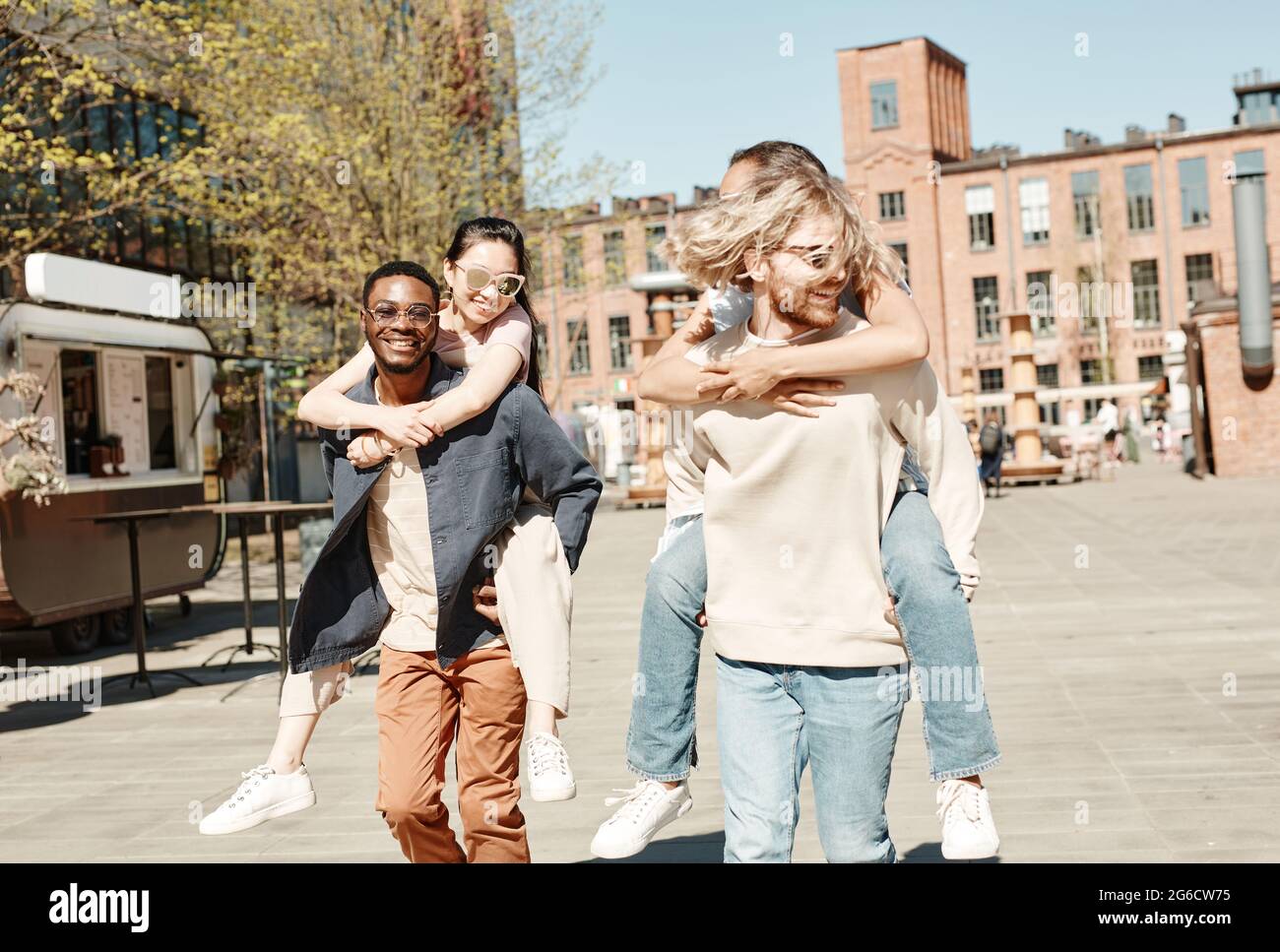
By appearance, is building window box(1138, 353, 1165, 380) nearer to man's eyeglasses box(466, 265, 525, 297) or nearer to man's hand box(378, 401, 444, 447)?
man's eyeglasses box(466, 265, 525, 297)

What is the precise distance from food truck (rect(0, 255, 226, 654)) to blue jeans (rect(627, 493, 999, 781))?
7.50m

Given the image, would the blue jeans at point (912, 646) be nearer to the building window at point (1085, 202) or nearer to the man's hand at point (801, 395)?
the man's hand at point (801, 395)

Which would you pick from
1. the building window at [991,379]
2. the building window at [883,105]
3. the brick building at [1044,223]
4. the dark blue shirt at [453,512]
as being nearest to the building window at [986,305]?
the brick building at [1044,223]

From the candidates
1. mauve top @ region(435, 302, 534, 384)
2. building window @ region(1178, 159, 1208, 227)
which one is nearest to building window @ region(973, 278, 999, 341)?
building window @ region(1178, 159, 1208, 227)

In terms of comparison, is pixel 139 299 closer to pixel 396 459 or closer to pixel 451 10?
pixel 396 459

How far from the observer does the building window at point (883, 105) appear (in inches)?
2611

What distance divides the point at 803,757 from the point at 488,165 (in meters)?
21.3

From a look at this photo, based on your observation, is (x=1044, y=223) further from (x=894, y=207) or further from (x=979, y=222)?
(x=894, y=207)

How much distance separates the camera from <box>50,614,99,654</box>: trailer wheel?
12070mm

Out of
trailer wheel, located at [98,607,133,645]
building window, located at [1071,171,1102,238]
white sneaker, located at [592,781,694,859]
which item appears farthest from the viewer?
building window, located at [1071,171,1102,238]

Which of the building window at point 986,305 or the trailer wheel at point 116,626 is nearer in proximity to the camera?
the trailer wheel at point 116,626

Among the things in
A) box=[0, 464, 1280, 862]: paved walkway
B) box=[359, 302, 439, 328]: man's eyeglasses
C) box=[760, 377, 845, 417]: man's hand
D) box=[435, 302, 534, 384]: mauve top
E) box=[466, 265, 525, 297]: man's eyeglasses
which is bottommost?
box=[0, 464, 1280, 862]: paved walkway

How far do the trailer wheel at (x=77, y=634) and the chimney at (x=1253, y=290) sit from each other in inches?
888
